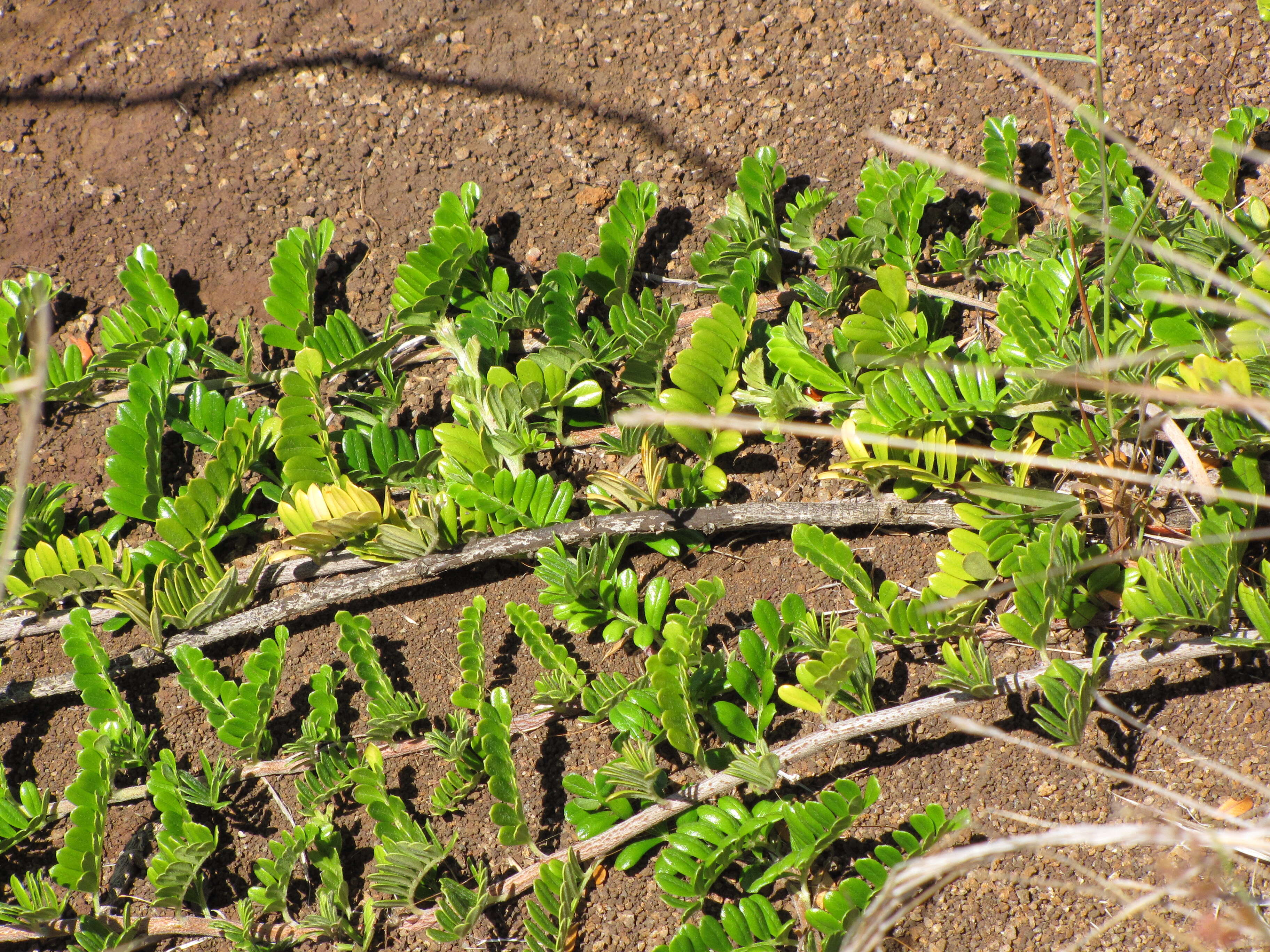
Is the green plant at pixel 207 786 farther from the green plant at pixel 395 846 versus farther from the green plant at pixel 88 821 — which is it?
the green plant at pixel 395 846

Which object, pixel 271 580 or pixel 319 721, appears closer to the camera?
pixel 319 721

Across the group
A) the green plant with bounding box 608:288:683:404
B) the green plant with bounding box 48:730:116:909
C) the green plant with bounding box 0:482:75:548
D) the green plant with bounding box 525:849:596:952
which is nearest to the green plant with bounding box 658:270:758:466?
the green plant with bounding box 608:288:683:404

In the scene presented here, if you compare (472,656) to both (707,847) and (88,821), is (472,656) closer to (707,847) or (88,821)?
(707,847)

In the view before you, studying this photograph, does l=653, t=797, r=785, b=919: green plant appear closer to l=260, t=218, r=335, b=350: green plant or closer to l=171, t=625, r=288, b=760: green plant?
l=171, t=625, r=288, b=760: green plant

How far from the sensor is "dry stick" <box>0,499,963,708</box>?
1812mm

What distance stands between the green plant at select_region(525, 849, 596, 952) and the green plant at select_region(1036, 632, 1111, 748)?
33.3 inches

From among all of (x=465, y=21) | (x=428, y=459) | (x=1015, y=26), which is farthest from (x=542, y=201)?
(x=1015, y=26)

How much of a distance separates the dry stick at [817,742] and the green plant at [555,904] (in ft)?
0.11

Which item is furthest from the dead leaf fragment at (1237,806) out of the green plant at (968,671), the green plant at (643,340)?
the green plant at (643,340)

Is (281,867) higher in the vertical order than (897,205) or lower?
lower

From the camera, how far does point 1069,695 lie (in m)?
1.54

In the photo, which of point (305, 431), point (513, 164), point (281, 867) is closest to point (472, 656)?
point (281, 867)

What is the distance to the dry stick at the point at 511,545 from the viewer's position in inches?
71.4

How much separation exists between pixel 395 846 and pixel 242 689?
42cm
